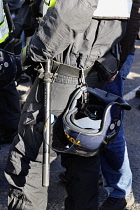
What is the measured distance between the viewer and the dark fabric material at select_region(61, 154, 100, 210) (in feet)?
7.52

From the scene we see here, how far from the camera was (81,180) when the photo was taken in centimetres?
230

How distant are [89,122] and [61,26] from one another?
0.59m

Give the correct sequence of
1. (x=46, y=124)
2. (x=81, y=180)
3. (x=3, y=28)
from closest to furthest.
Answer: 1. (x=46, y=124)
2. (x=81, y=180)
3. (x=3, y=28)

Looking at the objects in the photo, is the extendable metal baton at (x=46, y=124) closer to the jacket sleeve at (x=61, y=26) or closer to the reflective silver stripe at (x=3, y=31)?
the jacket sleeve at (x=61, y=26)

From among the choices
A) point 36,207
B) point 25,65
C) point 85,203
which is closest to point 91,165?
point 85,203

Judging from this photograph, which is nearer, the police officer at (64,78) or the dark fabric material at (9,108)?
the police officer at (64,78)

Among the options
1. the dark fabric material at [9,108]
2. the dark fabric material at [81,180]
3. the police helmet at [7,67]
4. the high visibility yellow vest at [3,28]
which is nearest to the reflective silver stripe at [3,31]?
the high visibility yellow vest at [3,28]

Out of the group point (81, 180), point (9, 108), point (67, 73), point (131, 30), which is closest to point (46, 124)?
point (67, 73)

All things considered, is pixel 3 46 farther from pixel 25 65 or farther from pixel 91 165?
pixel 91 165

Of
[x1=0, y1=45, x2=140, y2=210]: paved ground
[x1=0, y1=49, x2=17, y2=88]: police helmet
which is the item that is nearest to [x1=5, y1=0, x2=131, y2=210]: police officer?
[x1=0, y1=45, x2=140, y2=210]: paved ground

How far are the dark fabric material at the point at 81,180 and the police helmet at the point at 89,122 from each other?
0.12 m

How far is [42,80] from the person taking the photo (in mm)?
2244

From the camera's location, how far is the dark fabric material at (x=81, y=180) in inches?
90.2

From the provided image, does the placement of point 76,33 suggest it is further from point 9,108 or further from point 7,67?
point 9,108
